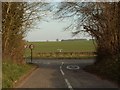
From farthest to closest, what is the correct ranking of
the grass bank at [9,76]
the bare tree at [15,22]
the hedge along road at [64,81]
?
the bare tree at [15,22] → the hedge along road at [64,81] → the grass bank at [9,76]

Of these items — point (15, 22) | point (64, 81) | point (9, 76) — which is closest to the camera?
point (9, 76)

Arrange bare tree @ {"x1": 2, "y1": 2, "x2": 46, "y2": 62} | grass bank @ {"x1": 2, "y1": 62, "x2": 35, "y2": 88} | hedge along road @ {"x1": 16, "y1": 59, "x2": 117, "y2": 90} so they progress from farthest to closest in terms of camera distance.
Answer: bare tree @ {"x1": 2, "y1": 2, "x2": 46, "y2": 62}, hedge along road @ {"x1": 16, "y1": 59, "x2": 117, "y2": 90}, grass bank @ {"x1": 2, "y1": 62, "x2": 35, "y2": 88}

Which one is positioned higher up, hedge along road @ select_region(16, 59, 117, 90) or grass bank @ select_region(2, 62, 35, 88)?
grass bank @ select_region(2, 62, 35, 88)

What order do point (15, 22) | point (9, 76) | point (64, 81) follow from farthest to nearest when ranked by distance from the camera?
point (15, 22) < point (64, 81) < point (9, 76)

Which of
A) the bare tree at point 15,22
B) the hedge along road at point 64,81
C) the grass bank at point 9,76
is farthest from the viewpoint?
the bare tree at point 15,22

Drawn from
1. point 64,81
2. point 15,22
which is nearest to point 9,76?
point 64,81

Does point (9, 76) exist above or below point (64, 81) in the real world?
above

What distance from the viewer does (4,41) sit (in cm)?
2898

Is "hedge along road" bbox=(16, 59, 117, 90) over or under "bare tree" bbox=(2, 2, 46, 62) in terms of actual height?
under

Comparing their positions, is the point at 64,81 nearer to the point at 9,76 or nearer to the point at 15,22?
the point at 9,76

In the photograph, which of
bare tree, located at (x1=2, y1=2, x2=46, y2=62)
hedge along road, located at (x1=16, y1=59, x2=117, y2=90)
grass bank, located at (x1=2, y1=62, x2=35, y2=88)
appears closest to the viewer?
grass bank, located at (x1=2, y1=62, x2=35, y2=88)

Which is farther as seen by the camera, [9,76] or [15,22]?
[15,22]

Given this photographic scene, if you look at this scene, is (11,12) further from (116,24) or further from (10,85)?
(10,85)

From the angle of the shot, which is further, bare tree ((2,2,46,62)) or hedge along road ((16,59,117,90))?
bare tree ((2,2,46,62))
